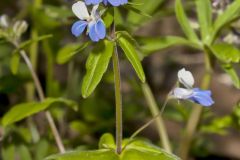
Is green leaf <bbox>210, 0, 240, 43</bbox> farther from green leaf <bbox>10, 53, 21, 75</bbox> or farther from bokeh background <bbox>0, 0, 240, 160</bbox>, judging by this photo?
green leaf <bbox>10, 53, 21, 75</bbox>

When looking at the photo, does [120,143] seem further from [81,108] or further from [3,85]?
[81,108]

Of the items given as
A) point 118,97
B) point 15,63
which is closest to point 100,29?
point 118,97

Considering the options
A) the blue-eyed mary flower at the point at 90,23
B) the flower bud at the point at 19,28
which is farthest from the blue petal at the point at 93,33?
the flower bud at the point at 19,28

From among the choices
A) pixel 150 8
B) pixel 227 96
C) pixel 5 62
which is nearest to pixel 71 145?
pixel 5 62

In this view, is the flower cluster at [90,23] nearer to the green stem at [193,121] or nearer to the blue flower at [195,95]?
the blue flower at [195,95]

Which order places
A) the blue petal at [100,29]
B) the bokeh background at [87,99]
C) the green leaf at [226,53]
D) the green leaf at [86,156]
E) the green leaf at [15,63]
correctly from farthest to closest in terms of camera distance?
1. the bokeh background at [87,99]
2. the green leaf at [15,63]
3. the green leaf at [226,53]
4. the green leaf at [86,156]
5. the blue petal at [100,29]

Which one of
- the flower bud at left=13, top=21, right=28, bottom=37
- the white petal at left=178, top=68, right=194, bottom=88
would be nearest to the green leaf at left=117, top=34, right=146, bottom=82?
the white petal at left=178, top=68, right=194, bottom=88
